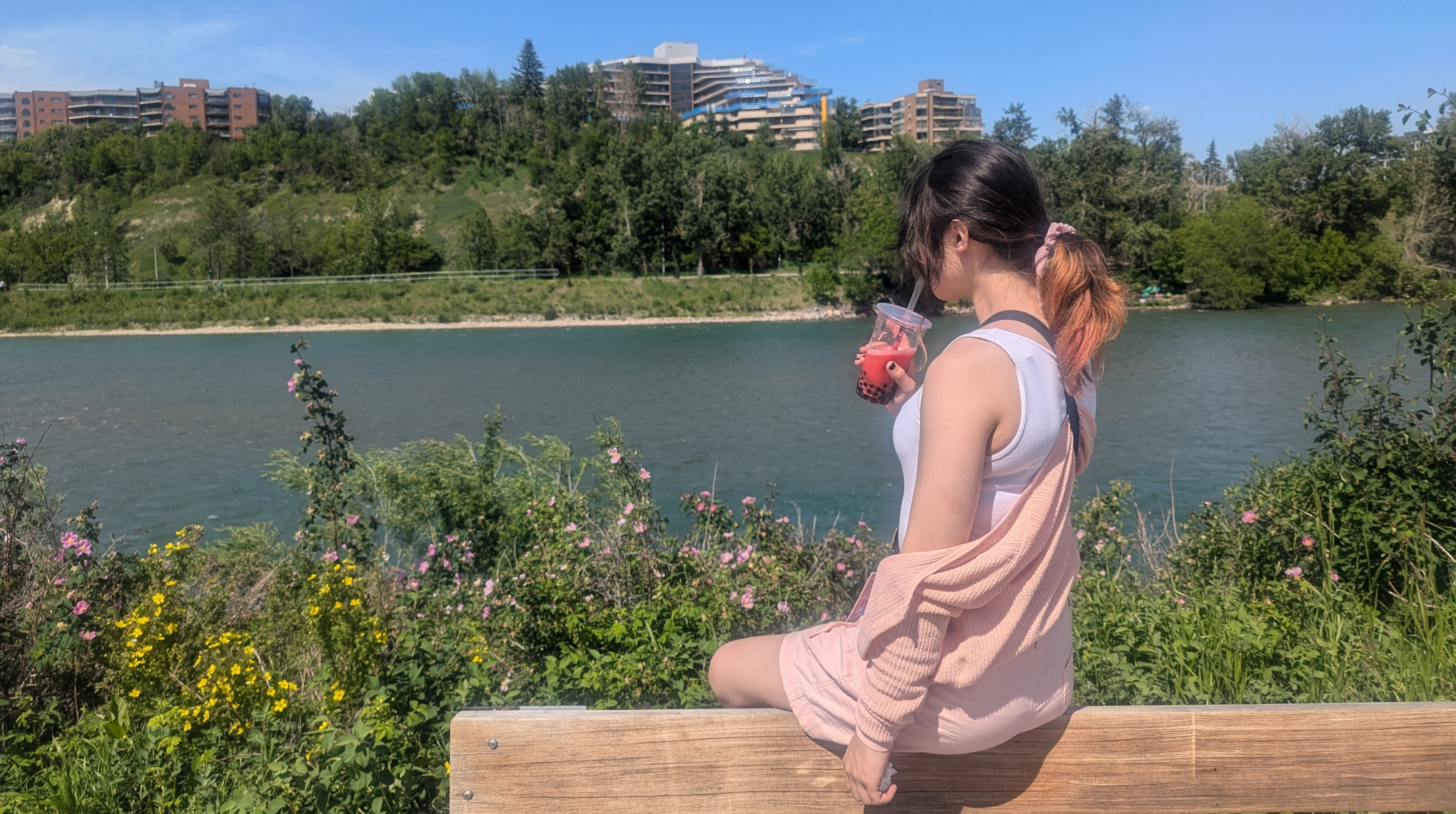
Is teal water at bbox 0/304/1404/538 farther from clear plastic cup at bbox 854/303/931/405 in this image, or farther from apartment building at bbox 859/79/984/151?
apartment building at bbox 859/79/984/151

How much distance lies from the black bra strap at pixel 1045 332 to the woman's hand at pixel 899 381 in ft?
1.63

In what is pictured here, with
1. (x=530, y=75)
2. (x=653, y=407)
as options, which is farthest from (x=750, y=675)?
(x=530, y=75)

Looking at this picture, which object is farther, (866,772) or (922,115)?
(922,115)

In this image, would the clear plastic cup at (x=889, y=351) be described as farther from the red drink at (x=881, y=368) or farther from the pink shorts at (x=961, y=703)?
the pink shorts at (x=961, y=703)

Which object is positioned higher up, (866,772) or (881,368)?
(881,368)

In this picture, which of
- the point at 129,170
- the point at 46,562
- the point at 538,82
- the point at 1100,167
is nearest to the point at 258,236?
the point at 129,170

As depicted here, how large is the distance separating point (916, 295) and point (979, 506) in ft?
1.93

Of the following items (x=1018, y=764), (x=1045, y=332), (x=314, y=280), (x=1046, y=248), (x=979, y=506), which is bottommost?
(x=1018, y=764)

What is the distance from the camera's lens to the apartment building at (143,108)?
434 feet

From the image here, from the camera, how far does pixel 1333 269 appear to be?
43125 mm

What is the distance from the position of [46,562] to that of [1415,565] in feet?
17.7

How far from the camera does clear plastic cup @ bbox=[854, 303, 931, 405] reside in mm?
2006

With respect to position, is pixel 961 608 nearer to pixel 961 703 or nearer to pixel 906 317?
pixel 961 703

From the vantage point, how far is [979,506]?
1411 mm
